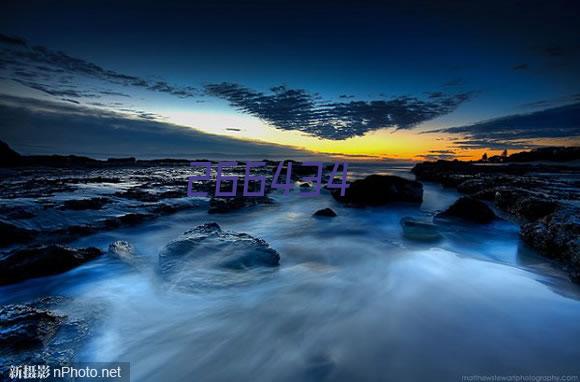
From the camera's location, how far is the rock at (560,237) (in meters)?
3.66

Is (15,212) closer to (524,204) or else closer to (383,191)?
(383,191)

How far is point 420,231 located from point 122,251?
20.5 ft

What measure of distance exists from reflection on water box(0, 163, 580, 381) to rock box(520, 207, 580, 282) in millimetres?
204

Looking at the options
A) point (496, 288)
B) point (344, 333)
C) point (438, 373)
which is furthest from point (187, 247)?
point (496, 288)

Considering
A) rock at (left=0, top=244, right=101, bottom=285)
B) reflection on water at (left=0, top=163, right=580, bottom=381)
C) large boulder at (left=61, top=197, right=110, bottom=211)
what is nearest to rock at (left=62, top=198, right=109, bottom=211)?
large boulder at (left=61, top=197, right=110, bottom=211)

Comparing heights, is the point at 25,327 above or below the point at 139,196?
below

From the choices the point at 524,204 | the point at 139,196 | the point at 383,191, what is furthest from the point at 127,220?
the point at 524,204

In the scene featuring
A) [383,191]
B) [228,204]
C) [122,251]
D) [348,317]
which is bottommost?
[122,251]

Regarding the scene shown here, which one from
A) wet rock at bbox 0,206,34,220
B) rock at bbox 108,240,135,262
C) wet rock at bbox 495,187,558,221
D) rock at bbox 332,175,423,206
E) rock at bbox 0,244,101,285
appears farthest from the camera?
rock at bbox 332,175,423,206

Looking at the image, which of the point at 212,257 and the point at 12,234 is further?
the point at 12,234

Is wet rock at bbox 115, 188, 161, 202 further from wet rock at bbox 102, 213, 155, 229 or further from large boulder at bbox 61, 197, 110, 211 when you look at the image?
→ wet rock at bbox 102, 213, 155, 229

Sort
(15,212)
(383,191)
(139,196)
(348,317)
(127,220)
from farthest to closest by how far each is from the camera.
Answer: (383,191) → (139,196) → (127,220) → (15,212) → (348,317)

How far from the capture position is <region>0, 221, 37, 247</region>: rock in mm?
4793

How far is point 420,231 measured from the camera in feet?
20.4
